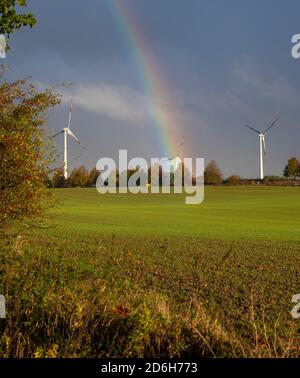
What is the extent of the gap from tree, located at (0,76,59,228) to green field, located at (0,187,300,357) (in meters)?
1.84

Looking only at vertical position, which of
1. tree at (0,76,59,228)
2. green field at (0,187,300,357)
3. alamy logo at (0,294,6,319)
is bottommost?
green field at (0,187,300,357)

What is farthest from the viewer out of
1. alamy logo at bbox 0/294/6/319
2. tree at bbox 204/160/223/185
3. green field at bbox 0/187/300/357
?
tree at bbox 204/160/223/185

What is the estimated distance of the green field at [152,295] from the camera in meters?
8.88

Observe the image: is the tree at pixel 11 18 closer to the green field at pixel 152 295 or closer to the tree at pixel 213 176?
the green field at pixel 152 295

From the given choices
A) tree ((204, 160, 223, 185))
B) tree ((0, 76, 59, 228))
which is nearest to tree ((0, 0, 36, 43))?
tree ((0, 76, 59, 228))

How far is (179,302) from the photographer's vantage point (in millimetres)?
16266

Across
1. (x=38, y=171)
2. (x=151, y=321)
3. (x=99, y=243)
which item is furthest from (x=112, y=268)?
(x=151, y=321)

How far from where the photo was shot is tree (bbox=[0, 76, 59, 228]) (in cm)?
1722

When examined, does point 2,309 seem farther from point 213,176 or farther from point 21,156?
point 213,176

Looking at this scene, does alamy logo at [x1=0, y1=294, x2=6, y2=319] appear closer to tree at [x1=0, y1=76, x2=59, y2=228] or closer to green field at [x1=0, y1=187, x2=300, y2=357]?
green field at [x1=0, y1=187, x2=300, y2=357]

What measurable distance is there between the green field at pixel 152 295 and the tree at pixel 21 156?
1.84 meters
